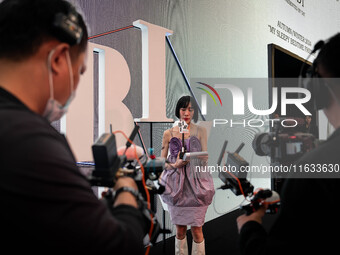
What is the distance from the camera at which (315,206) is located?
699 millimetres

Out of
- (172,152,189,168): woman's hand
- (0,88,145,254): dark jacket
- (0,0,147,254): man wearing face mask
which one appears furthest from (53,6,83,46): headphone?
(172,152,189,168): woman's hand

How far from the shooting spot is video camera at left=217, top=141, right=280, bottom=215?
3.16 feet

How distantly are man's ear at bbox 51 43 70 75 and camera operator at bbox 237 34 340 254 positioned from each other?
2.18 ft

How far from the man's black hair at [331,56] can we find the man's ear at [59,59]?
703 mm

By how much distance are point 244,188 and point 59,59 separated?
31.9 inches

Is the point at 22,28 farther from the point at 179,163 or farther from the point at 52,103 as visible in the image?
the point at 179,163

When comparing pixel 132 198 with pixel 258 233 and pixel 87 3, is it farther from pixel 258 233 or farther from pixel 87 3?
pixel 87 3

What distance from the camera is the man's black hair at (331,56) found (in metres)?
0.77

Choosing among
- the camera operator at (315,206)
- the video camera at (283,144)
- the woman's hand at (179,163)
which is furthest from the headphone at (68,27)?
the woman's hand at (179,163)

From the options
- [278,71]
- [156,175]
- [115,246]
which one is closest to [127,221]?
[115,246]

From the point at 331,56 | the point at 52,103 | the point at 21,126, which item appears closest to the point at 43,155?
the point at 21,126

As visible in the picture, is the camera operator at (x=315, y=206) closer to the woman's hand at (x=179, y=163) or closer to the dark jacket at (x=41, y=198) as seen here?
the dark jacket at (x=41, y=198)

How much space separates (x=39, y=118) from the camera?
1.83 ft

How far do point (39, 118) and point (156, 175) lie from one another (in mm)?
594
